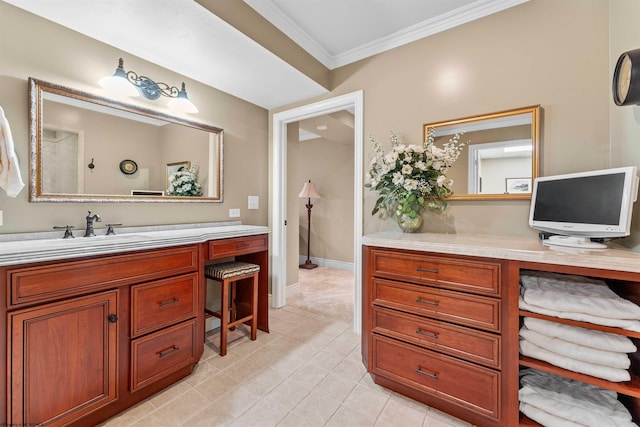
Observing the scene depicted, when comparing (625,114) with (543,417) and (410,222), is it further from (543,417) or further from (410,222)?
(543,417)

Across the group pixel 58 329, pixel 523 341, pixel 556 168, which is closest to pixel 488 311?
pixel 523 341

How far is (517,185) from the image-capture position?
5.52 feet

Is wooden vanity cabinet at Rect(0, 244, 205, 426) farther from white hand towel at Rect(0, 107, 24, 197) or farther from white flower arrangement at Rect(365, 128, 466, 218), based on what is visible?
white flower arrangement at Rect(365, 128, 466, 218)

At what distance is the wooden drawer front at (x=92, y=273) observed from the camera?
110 centimetres

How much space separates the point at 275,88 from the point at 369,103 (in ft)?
2.90

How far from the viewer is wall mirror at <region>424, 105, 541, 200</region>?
1652 millimetres

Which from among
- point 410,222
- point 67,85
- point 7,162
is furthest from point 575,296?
point 67,85

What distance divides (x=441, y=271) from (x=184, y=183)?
6.75 ft

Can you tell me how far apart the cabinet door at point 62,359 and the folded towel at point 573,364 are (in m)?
2.09

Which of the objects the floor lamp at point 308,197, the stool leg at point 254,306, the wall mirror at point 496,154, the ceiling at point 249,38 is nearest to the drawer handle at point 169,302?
the stool leg at point 254,306

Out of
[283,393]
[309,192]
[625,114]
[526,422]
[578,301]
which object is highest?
[625,114]

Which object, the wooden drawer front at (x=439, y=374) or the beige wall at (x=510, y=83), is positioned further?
the beige wall at (x=510, y=83)

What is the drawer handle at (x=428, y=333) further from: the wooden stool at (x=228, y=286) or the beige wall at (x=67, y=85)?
the beige wall at (x=67, y=85)

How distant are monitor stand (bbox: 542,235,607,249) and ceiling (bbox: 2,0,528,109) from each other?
1.56 metres
